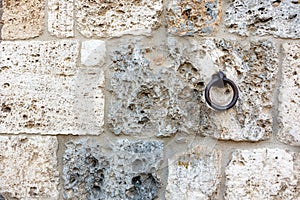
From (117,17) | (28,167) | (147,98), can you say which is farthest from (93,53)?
(28,167)

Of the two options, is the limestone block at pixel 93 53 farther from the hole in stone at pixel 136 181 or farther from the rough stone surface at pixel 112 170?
the hole in stone at pixel 136 181

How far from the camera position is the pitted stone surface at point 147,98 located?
1273 mm

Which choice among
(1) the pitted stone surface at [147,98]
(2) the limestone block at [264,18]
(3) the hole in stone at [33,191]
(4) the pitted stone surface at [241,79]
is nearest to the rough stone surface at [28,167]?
(3) the hole in stone at [33,191]

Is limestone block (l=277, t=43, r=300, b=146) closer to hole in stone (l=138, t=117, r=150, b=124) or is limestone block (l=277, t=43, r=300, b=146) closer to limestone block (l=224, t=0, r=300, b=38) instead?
limestone block (l=224, t=0, r=300, b=38)

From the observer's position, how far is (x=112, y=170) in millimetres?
1295

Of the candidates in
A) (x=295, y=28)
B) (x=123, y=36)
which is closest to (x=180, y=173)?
(x=123, y=36)

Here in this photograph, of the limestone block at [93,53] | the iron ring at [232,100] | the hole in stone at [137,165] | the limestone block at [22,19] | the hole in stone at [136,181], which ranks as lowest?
the hole in stone at [136,181]

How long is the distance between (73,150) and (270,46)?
829mm

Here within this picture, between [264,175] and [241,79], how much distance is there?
1.16 ft

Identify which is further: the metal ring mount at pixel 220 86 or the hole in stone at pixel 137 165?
the hole in stone at pixel 137 165

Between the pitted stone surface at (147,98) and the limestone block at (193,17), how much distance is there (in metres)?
0.13

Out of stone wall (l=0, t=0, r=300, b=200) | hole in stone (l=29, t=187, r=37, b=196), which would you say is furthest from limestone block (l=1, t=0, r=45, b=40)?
hole in stone (l=29, t=187, r=37, b=196)

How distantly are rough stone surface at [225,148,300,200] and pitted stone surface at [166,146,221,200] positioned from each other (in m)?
0.05

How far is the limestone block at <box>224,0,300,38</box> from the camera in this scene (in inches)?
49.2
